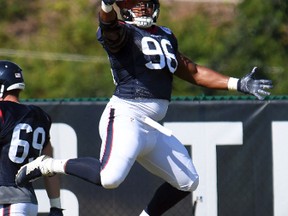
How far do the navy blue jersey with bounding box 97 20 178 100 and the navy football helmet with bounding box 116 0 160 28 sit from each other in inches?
1.9

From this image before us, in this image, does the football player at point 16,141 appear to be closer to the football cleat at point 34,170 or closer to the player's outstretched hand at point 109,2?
the football cleat at point 34,170

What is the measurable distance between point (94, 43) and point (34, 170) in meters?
13.8

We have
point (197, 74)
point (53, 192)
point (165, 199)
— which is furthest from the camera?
point (197, 74)

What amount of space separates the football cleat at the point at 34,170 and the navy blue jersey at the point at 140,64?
27.0 inches

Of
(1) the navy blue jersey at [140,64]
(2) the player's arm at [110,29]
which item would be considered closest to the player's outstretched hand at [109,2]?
(2) the player's arm at [110,29]

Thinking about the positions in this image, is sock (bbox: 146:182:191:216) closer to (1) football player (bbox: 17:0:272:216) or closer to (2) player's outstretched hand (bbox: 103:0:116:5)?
(1) football player (bbox: 17:0:272:216)

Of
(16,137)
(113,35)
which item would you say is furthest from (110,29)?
(16,137)

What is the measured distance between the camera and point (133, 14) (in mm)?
6863

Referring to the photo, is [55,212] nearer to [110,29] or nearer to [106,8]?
[110,29]

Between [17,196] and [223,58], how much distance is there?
1092cm

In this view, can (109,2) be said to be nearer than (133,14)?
Yes

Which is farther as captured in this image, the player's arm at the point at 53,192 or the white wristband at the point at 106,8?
the player's arm at the point at 53,192

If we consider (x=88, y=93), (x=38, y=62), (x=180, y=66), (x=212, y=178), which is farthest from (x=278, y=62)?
(x=180, y=66)

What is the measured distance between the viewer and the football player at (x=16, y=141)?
6527mm
